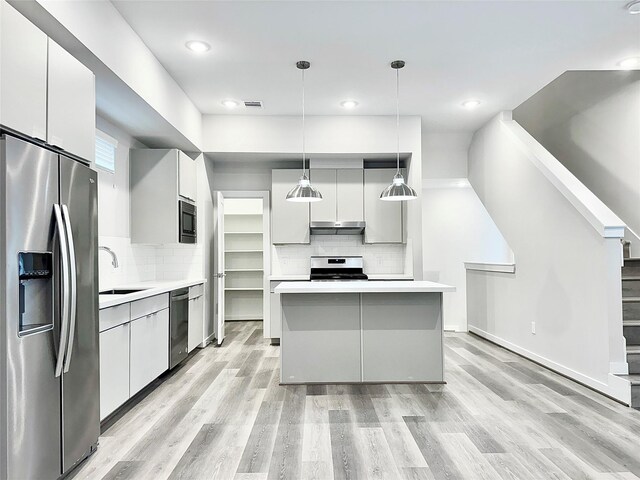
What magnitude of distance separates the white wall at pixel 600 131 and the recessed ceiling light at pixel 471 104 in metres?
1.30

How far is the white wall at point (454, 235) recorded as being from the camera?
6.40 m

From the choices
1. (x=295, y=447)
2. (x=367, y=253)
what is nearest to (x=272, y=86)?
(x=367, y=253)

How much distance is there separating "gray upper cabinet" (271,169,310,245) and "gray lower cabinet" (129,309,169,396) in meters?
2.10

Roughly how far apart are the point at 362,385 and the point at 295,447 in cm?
132

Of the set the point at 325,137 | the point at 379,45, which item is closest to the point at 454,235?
the point at 325,137

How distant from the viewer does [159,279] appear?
16.8 feet

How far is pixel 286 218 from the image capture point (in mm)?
5609

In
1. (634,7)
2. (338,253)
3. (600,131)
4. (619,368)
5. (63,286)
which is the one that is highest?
(634,7)

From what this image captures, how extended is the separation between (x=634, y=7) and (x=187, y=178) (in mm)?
4329

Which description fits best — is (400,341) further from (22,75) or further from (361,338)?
(22,75)

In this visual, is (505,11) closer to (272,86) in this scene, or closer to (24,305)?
(272,86)

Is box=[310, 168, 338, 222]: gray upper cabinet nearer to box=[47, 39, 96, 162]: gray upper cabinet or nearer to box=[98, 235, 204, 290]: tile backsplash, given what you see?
box=[98, 235, 204, 290]: tile backsplash

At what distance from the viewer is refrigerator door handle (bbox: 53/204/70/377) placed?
6.57 ft

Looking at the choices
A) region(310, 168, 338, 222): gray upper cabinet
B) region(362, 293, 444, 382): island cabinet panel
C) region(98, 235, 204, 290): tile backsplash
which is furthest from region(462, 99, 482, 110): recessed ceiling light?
region(98, 235, 204, 290): tile backsplash
